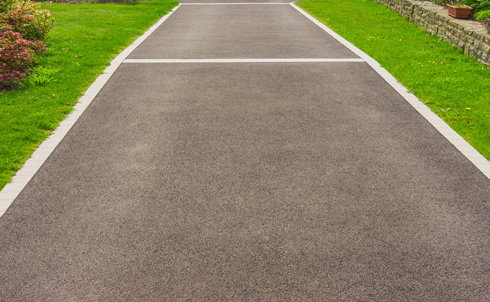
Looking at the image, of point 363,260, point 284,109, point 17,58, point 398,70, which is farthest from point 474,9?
point 17,58

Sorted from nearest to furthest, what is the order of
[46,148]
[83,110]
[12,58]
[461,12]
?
[46,148] → [83,110] → [12,58] → [461,12]

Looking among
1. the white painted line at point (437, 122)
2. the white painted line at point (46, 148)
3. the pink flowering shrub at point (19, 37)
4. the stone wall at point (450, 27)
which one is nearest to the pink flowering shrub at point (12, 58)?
the pink flowering shrub at point (19, 37)

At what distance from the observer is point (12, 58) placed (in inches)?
326

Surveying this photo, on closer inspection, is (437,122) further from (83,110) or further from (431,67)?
(83,110)

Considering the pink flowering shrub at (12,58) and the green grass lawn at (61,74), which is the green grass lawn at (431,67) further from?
the pink flowering shrub at (12,58)

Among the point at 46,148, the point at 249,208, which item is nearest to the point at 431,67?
the point at 249,208

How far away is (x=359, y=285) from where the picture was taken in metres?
3.49

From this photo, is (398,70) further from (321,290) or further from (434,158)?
(321,290)

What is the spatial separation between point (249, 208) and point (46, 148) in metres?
3.28

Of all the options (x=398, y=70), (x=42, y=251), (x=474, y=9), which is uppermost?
(x=474, y=9)

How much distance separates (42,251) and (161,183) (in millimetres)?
1573

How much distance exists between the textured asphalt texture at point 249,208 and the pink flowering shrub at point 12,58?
1.90 m

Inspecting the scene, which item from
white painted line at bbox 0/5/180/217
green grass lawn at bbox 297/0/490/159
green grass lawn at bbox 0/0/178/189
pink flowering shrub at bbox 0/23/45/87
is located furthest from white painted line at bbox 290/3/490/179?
pink flowering shrub at bbox 0/23/45/87

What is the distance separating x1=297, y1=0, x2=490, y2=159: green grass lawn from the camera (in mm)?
6921
